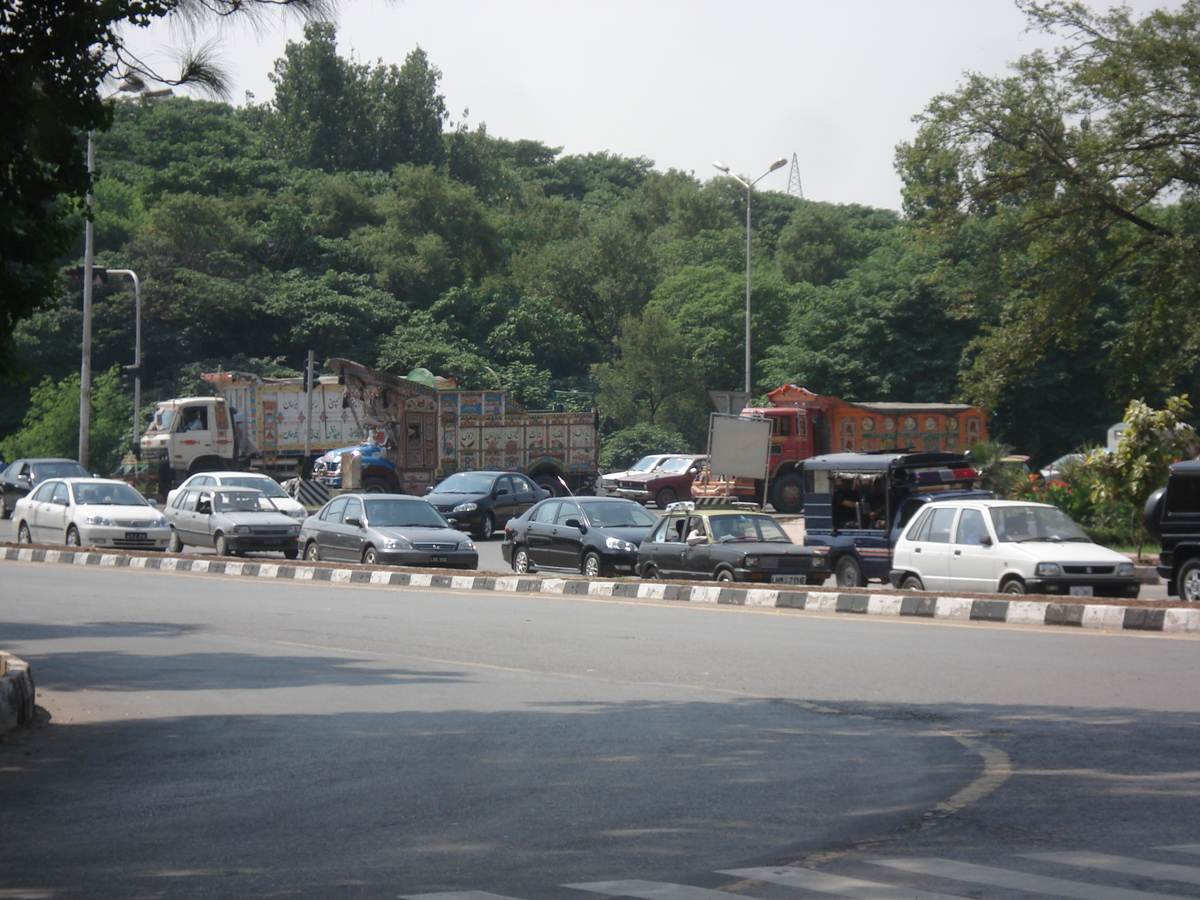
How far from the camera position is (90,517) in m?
25.4

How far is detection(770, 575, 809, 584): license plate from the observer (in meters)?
18.2

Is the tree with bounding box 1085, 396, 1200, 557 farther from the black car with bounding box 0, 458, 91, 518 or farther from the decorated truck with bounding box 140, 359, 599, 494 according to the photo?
the black car with bounding box 0, 458, 91, 518

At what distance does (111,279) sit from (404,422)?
3017 centimetres

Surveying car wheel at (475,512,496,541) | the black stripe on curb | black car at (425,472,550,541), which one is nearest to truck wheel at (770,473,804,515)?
black car at (425,472,550,541)

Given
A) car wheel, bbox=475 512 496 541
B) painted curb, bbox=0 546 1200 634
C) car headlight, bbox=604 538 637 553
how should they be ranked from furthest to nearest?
Answer: car wheel, bbox=475 512 496 541
car headlight, bbox=604 538 637 553
painted curb, bbox=0 546 1200 634

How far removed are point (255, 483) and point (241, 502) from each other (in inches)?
77.9

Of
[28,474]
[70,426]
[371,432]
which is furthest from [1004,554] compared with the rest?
[70,426]

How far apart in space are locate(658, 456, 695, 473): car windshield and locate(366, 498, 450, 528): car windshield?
2095 cm

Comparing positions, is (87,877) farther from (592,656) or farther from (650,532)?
(650,532)

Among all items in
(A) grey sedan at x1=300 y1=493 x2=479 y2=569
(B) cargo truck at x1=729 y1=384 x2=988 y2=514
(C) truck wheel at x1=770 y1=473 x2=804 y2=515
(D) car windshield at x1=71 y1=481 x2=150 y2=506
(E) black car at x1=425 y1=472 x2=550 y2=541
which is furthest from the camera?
(B) cargo truck at x1=729 y1=384 x2=988 y2=514

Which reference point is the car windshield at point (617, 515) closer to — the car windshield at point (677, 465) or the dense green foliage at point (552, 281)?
the dense green foliage at point (552, 281)

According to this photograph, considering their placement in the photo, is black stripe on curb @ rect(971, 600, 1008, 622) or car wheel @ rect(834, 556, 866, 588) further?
car wheel @ rect(834, 556, 866, 588)

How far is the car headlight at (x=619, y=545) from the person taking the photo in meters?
20.6

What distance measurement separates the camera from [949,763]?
7.54 meters
